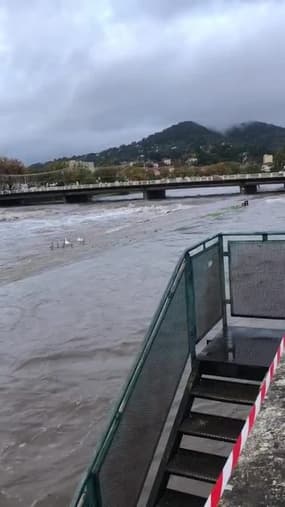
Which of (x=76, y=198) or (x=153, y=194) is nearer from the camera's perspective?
(x=153, y=194)

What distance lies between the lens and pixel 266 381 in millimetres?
4496

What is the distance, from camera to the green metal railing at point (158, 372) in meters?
3.68

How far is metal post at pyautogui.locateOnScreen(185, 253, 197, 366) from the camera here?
18.7 ft

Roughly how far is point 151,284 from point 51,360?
24.9 ft

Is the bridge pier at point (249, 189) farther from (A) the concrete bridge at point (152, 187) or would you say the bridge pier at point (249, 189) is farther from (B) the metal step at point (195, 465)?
(B) the metal step at point (195, 465)

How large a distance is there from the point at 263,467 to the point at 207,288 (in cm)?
329

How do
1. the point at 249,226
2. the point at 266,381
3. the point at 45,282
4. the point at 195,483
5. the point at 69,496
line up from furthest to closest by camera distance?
1. the point at 249,226
2. the point at 45,282
3. the point at 69,496
4. the point at 195,483
5. the point at 266,381

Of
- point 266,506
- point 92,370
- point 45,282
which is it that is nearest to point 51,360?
point 92,370

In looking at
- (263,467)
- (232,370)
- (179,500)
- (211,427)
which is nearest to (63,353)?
(232,370)

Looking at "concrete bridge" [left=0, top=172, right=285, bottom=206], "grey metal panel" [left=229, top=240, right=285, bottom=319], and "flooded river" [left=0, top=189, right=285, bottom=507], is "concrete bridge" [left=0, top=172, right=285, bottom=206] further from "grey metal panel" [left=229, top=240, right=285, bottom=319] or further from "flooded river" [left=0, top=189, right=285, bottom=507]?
"grey metal panel" [left=229, top=240, right=285, bottom=319]

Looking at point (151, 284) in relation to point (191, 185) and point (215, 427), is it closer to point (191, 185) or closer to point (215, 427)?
point (215, 427)

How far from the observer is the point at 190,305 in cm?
584

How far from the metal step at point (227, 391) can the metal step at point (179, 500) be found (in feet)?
3.37

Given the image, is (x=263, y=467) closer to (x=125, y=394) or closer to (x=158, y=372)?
(x=125, y=394)
